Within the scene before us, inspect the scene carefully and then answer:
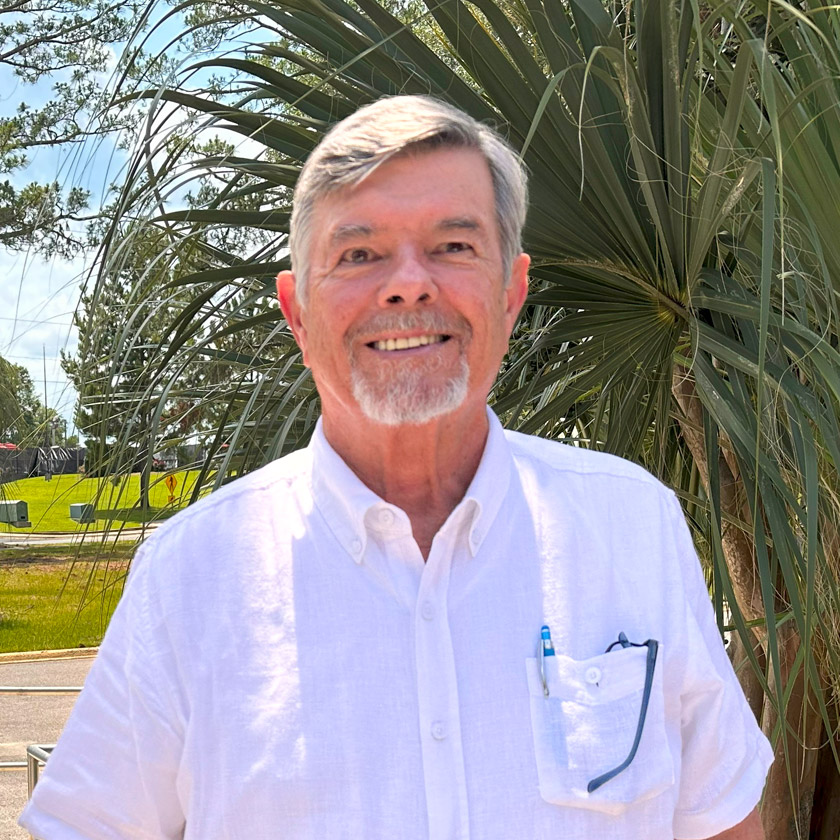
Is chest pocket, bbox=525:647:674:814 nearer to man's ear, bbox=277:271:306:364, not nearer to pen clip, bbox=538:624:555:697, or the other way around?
pen clip, bbox=538:624:555:697

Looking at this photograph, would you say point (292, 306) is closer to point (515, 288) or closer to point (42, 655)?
point (515, 288)

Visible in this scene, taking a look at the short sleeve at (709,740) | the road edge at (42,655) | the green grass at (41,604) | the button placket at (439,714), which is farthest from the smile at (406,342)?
the road edge at (42,655)

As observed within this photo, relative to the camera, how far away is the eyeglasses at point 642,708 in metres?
1.14

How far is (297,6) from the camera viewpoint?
1853 mm

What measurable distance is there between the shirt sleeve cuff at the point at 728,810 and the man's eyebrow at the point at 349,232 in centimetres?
75

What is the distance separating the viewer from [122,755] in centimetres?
114

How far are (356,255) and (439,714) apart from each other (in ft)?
1.65

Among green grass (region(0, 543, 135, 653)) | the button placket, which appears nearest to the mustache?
the button placket

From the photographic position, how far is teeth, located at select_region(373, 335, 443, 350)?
48.9 inches

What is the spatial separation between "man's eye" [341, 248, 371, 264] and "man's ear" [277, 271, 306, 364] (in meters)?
0.10

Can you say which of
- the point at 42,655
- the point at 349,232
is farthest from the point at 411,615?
the point at 42,655

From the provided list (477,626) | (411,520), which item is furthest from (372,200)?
(477,626)

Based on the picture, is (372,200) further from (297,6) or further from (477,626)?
(297,6)

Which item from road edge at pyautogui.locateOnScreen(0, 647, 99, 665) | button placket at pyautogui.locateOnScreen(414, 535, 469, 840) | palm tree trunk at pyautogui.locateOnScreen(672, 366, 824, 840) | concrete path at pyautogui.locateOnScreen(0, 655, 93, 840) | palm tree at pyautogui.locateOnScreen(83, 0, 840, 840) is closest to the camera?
button placket at pyautogui.locateOnScreen(414, 535, 469, 840)
